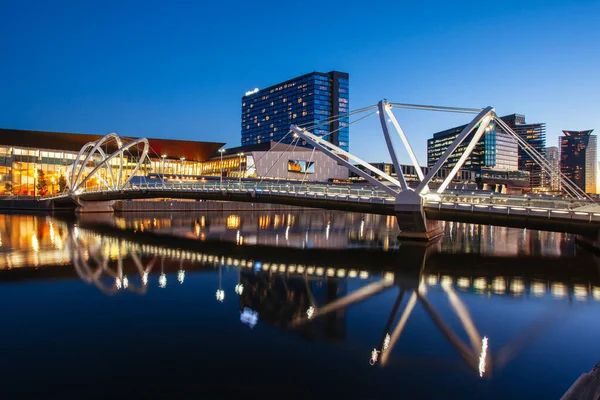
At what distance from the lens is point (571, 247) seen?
32.4 m

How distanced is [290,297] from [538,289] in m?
10.4

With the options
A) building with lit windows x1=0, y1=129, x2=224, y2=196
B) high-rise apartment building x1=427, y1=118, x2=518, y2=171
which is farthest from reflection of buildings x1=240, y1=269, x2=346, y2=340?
high-rise apartment building x1=427, y1=118, x2=518, y2=171

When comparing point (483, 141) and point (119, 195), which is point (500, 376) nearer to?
point (119, 195)

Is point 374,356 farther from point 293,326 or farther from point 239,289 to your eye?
point 239,289

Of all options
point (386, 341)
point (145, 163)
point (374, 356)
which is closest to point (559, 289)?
point (386, 341)

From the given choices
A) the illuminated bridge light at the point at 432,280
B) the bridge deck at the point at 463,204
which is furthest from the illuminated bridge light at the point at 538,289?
the bridge deck at the point at 463,204

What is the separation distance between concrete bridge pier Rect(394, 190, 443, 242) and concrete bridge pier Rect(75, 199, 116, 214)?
5084 cm

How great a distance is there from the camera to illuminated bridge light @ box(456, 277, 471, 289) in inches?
726

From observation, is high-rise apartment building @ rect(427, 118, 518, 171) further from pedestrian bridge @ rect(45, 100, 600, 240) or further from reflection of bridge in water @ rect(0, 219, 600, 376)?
reflection of bridge in water @ rect(0, 219, 600, 376)

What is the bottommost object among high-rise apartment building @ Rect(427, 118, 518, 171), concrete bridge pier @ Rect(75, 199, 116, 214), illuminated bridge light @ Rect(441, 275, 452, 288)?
illuminated bridge light @ Rect(441, 275, 452, 288)

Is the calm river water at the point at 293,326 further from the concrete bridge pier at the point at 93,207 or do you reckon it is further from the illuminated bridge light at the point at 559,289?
the concrete bridge pier at the point at 93,207

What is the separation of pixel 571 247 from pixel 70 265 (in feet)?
109

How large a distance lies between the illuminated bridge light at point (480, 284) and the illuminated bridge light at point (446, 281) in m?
1.02

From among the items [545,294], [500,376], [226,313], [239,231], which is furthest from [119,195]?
[500,376]
